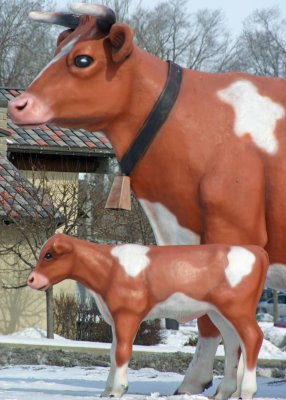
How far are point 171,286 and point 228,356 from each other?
557 millimetres

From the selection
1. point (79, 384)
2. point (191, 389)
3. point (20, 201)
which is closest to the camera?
point (191, 389)

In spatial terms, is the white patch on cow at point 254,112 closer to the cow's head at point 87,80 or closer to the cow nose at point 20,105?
the cow's head at point 87,80

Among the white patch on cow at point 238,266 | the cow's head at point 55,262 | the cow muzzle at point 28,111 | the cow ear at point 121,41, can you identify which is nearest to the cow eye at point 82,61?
the cow ear at point 121,41

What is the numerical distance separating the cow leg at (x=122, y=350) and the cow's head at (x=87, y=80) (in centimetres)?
118

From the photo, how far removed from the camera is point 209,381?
241 inches

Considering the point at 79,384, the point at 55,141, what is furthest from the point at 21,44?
the point at 79,384

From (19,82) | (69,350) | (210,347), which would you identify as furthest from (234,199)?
(19,82)

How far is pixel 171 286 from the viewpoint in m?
5.60

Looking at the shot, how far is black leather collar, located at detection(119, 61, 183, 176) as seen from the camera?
6.00 metres

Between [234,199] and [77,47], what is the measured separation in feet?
3.96

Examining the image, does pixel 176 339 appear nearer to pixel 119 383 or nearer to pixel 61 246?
pixel 61 246

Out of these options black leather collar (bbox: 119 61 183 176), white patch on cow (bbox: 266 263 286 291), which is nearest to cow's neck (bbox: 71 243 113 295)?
black leather collar (bbox: 119 61 183 176)

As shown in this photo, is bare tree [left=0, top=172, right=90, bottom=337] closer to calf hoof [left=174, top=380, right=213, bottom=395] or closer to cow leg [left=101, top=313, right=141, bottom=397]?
calf hoof [left=174, top=380, right=213, bottom=395]

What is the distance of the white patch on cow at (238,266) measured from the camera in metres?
5.58
